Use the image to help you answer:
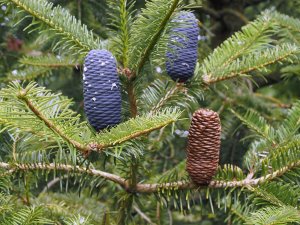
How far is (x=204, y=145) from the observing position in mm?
928

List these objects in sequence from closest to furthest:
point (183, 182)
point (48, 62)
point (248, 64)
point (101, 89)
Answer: point (101, 89) → point (183, 182) → point (248, 64) → point (48, 62)

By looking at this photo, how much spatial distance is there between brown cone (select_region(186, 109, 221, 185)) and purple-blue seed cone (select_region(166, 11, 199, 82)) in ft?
0.38

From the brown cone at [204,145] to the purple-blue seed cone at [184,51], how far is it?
0.12 m

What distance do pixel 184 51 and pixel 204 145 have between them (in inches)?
7.2

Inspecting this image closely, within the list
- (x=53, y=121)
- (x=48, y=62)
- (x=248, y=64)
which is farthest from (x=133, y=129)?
(x=48, y=62)

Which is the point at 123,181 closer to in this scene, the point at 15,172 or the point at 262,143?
the point at 15,172

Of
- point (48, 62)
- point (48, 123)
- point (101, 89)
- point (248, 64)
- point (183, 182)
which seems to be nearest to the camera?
point (48, 123)

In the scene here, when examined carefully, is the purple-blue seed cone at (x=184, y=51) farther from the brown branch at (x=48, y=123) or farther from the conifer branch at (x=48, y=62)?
the conifer branch at (x=48, y=62)

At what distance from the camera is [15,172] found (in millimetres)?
981

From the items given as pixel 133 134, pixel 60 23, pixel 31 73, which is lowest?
pixel 31 73

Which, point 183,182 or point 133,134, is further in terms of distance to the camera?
point 183,182

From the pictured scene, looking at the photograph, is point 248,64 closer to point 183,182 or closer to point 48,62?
point 183,182

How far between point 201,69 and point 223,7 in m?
1.36

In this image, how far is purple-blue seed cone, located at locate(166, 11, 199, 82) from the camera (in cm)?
96
